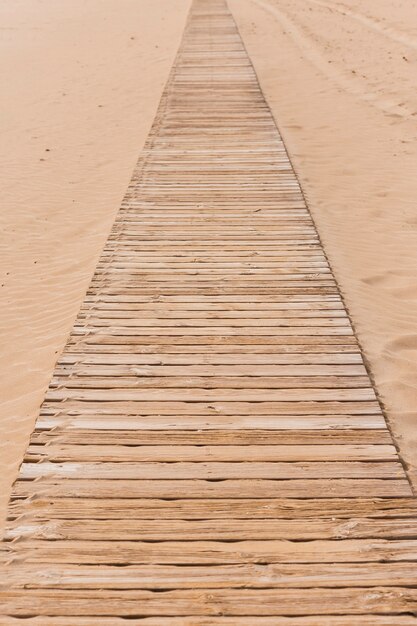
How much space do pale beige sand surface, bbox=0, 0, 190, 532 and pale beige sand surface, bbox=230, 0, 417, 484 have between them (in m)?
2.26

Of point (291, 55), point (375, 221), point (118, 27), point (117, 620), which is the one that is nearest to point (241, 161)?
point (375, 221)

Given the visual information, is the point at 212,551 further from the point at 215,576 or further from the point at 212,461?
the point at 212,461

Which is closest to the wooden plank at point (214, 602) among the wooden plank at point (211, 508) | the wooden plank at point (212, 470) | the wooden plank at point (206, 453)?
the wooden plank at point (211, 508)

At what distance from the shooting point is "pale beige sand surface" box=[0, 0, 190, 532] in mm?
5074

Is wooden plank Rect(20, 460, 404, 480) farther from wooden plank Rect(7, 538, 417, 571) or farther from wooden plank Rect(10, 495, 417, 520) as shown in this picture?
wooden plank Rect(7, 538, 417, 571)

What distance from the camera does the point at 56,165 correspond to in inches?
398

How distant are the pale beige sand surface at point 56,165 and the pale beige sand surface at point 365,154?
226 centimetres

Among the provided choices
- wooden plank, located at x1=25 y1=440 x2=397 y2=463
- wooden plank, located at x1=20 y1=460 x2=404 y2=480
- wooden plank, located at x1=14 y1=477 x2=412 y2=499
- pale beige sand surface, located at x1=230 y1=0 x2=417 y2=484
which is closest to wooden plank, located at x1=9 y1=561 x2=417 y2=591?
wooden plank, located at x1=14 y1=477 x2=412 y2=499

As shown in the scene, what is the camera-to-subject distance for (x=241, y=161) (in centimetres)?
765

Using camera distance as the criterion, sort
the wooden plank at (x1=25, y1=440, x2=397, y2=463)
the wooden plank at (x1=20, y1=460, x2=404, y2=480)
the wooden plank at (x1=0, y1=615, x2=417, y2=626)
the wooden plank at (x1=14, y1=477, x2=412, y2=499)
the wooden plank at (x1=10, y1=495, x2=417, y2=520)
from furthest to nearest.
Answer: the wooden plank at (x1=25, y1=440, x2=397, y2=463)
the wooden plank at (x1=20, y1=460, x2=404, y2=480)
the wooden plank at (x1=14, y1=477, x2=412, y2=499)
the wooden plank at (x1=10, y1=495, x2=417, y2=520)
the wooden plank at (x1=0, y1=615, x2=417, y2=626)

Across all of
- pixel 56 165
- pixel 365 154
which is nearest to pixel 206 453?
pixel 365 154

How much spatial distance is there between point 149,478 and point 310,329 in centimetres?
166

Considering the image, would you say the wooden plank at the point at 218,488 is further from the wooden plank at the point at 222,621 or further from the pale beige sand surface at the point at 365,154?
the wooden plank at the point at 222,621

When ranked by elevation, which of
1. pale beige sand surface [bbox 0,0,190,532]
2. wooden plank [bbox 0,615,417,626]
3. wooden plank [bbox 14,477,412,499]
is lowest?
pale beige sand surface [bbox 0,0,190,532]
